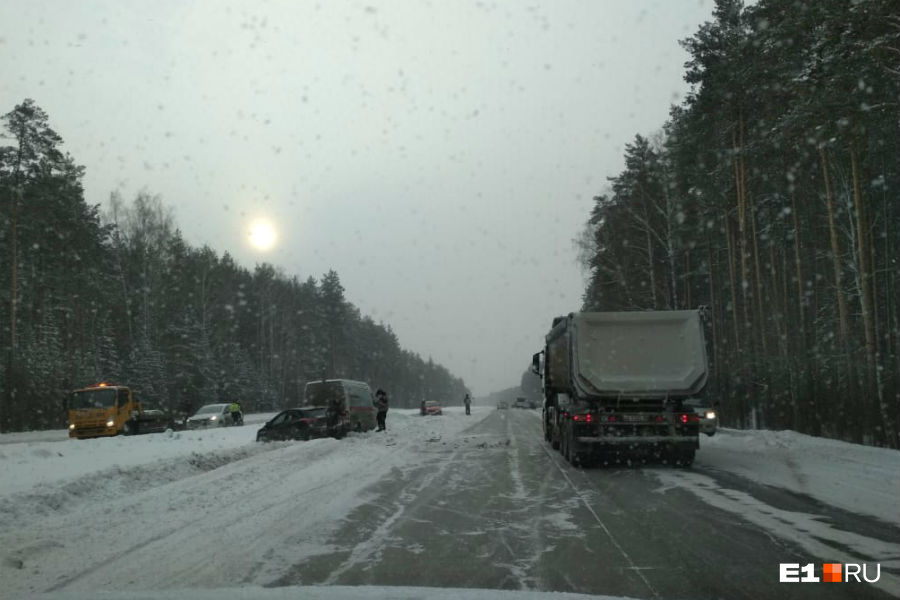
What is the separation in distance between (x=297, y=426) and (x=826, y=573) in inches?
761

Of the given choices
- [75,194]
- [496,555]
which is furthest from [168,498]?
[75,194]

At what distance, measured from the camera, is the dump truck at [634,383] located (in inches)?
578

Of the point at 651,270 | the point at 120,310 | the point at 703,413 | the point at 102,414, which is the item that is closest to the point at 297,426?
the point at 102,414

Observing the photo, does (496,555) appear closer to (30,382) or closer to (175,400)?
(30,382)

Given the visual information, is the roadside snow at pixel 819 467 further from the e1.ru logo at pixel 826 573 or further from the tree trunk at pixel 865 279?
the e1.ru logo at pixel 826 573

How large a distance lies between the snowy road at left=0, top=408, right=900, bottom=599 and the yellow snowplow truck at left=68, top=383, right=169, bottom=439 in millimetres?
16248

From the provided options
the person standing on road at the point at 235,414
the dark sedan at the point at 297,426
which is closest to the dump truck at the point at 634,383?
the dark sedan at the point at 297,426

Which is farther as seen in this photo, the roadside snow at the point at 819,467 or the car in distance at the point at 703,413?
Result: the car in distance at the point at 703,413

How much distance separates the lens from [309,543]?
769 centimetres

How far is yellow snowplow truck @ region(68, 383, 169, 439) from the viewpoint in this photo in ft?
99.2

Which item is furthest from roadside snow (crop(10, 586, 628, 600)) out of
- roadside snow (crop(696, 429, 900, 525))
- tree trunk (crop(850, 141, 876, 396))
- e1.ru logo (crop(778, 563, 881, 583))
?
tree trunk (crop(850, 141, 876, 396))

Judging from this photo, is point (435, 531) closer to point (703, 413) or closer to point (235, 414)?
point (703, 413)

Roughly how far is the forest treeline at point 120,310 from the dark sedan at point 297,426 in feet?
36.6

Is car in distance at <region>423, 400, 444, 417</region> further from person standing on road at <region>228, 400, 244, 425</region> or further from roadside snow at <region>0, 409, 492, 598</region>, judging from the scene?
roadside snow at <region>0, 409, 492, 598</region>
